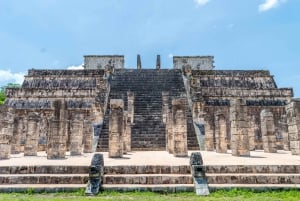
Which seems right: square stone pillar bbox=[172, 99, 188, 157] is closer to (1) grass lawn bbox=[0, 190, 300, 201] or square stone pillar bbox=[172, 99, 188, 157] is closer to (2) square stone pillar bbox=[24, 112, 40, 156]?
(1) grass lawn bbox=[0, 190, 300, 201]

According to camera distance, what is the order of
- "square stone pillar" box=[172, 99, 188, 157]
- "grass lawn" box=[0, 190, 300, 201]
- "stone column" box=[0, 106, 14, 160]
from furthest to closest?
"stone column" box=[0, 106, 14, 160]
"square stone pillar" box=[172, 99, 188, 157]
"grass lawn" box=[0, 190, 300, 201]

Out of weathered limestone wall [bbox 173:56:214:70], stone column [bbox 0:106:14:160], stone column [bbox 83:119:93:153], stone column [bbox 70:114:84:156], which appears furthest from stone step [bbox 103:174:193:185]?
weathered limestone wall [bbox 173:56:214:70]

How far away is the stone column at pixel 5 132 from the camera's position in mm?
13211

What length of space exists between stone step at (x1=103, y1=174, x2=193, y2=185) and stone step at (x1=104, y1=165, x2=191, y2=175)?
338 mm

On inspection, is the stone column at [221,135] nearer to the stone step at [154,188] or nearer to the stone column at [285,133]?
the stone column at [285,133]

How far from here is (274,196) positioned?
281 inches

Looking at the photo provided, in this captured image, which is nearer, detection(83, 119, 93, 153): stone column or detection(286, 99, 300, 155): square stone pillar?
detection(286, 99, 300, 155): square stone pillar

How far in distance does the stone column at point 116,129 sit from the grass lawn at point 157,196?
4.45m

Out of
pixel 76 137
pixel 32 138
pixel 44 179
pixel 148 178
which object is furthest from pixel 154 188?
pixel 32 138

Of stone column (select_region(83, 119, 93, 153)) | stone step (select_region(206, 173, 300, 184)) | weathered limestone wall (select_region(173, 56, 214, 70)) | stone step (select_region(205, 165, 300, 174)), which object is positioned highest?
weathered limestone wall (select_region(173, 56, 214, 70))

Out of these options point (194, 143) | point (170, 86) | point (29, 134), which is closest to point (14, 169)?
point (29, 134)

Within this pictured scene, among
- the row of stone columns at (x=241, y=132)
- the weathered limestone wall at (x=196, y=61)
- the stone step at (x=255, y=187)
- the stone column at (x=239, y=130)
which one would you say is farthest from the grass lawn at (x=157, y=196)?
the weathered limestone wall at (x=196, y=61)

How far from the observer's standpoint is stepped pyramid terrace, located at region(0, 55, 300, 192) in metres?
8.30

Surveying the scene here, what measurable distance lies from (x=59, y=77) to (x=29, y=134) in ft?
35.6
